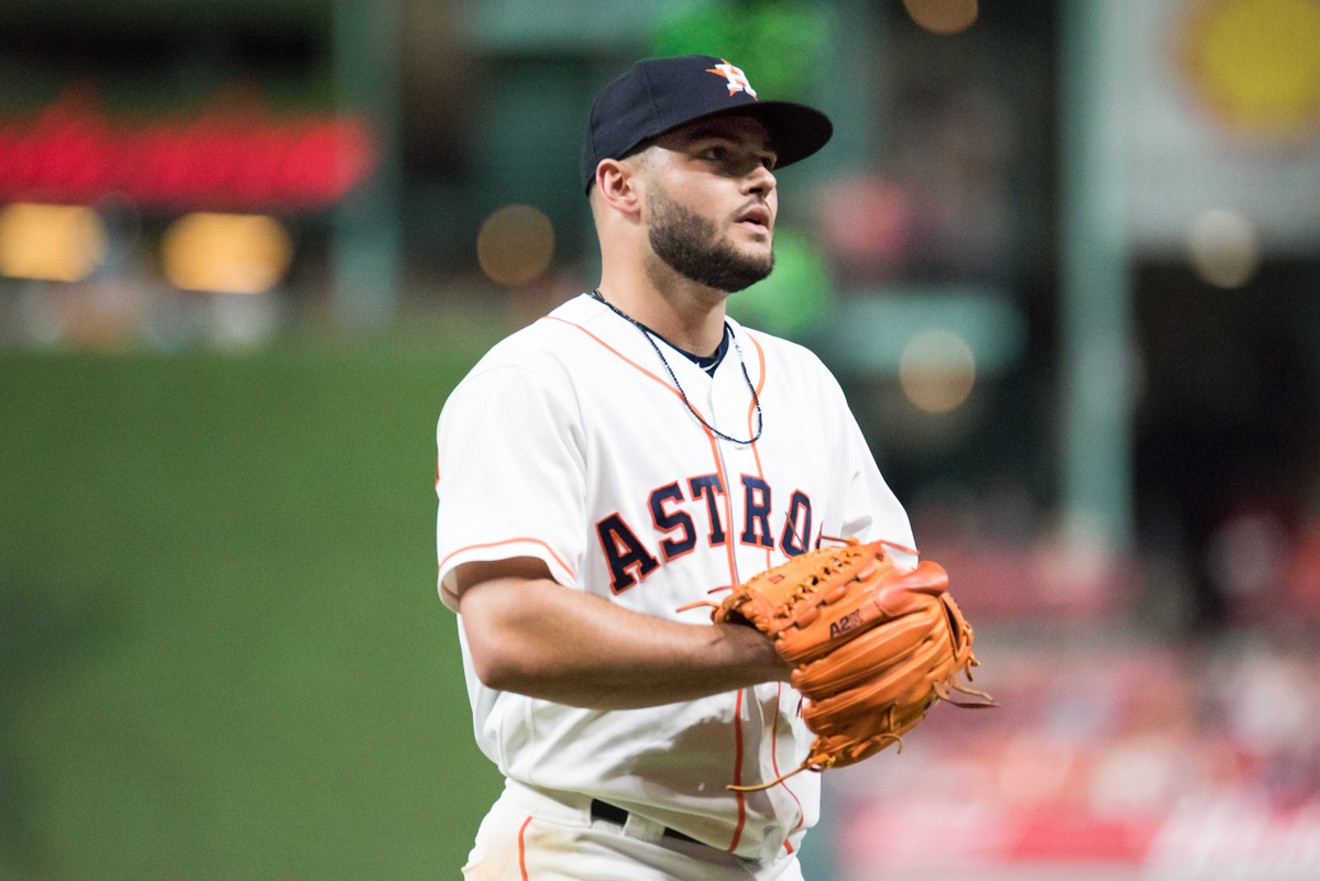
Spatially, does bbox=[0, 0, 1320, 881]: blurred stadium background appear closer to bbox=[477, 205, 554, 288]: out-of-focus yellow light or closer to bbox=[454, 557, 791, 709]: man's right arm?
bbox=[477, 205, 554, 288]: out-of-focus yellow light

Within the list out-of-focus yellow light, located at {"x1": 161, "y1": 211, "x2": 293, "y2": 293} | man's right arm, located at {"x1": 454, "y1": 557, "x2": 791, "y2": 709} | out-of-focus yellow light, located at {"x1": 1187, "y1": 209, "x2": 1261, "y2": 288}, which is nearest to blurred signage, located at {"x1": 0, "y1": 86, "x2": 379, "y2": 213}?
out-of-focus yellow light, located at {"x1": 161, "y1": 211, "x2": 293, "y2": 293}

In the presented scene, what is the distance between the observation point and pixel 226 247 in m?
13.0

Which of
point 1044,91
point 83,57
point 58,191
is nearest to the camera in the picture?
point 58,191

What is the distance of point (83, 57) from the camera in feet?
43.0

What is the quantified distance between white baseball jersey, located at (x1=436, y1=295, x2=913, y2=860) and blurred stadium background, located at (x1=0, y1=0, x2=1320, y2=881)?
2050 millimetres

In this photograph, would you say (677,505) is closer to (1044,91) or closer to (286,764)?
(286,764)

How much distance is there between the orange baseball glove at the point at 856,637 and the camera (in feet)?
5.99

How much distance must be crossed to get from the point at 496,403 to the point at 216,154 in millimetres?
11573

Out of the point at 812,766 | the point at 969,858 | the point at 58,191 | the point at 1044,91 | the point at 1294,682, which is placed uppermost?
the point at 1044,91

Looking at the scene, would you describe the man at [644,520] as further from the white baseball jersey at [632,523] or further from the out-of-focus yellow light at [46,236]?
the out-of-focus yellow light at [46,236]

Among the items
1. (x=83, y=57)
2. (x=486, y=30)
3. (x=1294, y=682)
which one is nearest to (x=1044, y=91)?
(x=486, y=30)

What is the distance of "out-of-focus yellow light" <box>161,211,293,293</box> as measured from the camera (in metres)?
12.8

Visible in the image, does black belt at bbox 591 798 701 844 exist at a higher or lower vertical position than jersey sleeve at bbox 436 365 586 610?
lower

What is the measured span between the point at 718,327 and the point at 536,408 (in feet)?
1.35
